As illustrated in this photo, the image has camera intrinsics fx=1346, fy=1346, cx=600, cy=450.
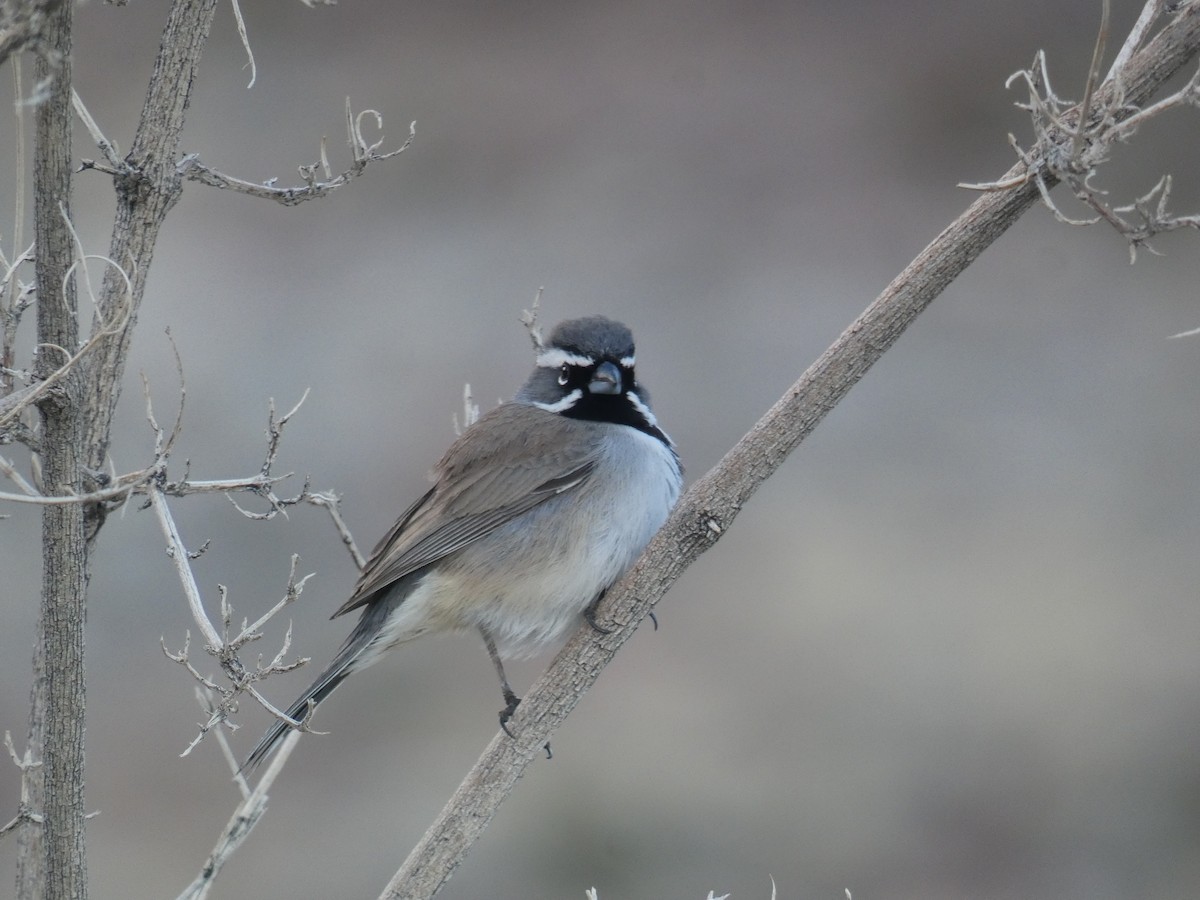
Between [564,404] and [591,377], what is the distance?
11.3 inches

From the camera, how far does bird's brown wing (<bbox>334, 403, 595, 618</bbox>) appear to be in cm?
580

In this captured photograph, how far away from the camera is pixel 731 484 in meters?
3.91

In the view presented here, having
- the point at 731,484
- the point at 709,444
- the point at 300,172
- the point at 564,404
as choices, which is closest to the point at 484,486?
the point at 564,404

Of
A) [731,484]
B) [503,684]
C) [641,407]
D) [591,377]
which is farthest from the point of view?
[641,407]

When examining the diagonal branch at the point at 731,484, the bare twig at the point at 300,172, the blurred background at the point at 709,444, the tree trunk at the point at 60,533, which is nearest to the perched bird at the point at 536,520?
the diagonal branch at the point at 731,484

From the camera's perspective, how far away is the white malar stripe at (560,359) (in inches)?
233

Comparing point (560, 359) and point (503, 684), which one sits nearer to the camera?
point (503, 684)

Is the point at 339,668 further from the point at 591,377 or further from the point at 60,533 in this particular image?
the point at 60,533

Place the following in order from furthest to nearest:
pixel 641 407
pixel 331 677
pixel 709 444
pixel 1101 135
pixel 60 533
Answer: pixel 709 444 → pixel 641 407 → pixel 331 677 → pixel 1101 135 → pixel 60 533

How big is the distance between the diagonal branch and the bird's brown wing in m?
1.64

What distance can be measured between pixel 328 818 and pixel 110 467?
7762mm

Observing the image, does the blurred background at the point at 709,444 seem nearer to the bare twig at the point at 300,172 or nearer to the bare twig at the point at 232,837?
the bare twig at the point at 232,837

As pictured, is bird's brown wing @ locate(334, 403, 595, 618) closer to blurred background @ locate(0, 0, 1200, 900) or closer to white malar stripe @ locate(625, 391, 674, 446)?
white malar stripe @ locate(625, 391, 674, 446)

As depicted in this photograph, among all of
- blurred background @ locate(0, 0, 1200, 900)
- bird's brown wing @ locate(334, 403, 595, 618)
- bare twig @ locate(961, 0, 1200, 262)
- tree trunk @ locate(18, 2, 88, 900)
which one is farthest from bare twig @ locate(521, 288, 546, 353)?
blurred background @ locate(0, 0, 1200, 900)
